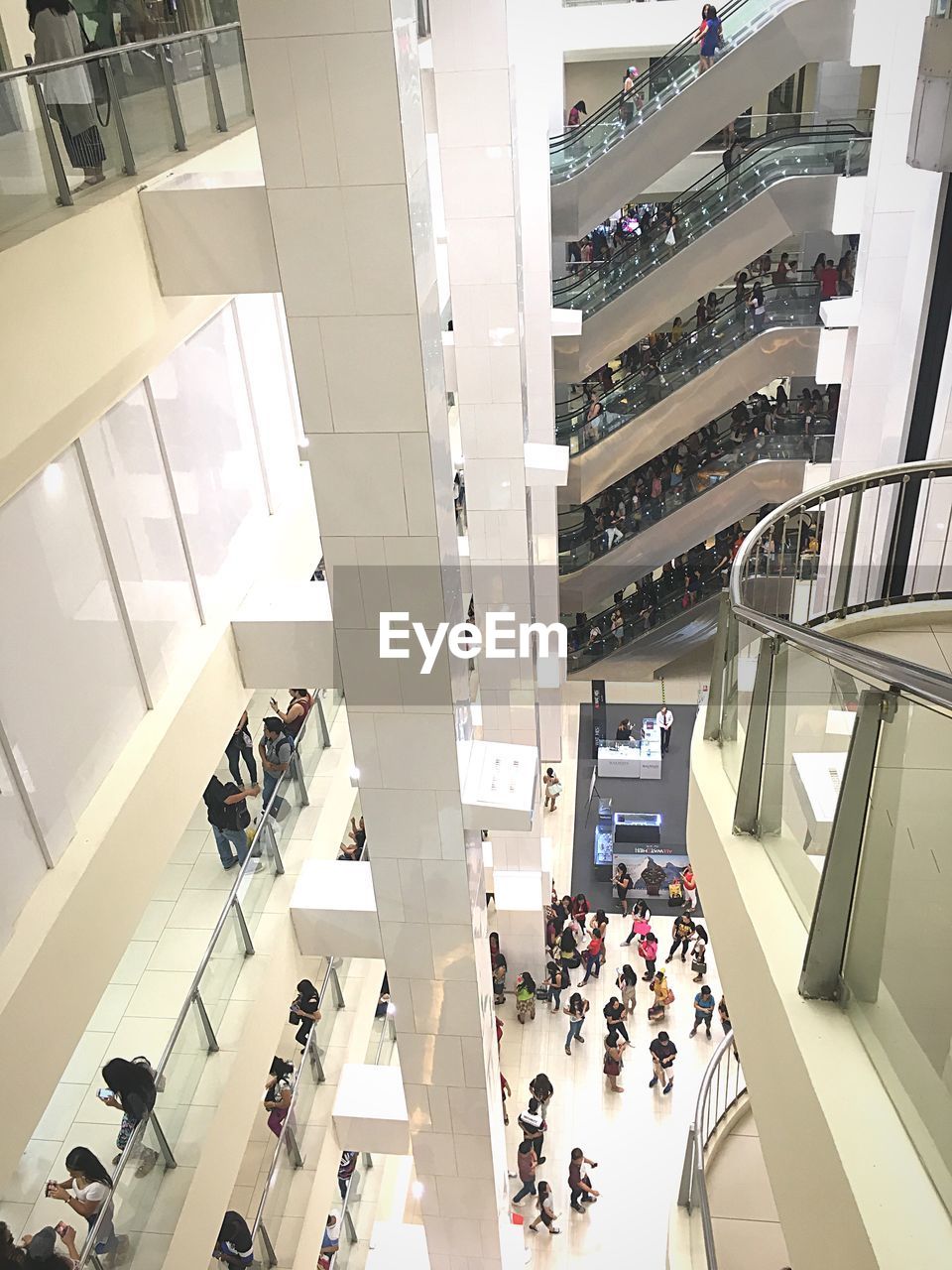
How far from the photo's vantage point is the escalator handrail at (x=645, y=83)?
12930 mm

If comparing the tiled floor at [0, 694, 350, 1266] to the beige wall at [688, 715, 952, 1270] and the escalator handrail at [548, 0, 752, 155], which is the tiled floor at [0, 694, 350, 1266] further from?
the escalator handrail at [548, 0, 752, 155]

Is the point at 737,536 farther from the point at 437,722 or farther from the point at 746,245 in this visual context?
the point at 437,722

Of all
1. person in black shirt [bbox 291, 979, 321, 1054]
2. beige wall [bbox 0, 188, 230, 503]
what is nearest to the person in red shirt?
beige wall [bbox 0, 188, 230, 503]

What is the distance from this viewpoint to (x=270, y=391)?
8836mm

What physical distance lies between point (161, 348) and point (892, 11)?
28.7 ft

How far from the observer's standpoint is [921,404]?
429 inches

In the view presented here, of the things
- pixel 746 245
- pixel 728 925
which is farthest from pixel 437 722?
pixel 746 245

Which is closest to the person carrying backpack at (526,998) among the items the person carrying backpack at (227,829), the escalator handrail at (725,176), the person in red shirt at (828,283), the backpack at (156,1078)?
the person carrying backpack at (227,829)

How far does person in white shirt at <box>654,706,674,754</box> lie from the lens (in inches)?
698

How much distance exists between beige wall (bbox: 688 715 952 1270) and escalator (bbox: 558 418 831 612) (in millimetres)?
13248

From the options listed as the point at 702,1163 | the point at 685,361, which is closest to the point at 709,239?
the point at 685,361

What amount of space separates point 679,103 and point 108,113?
1021 centimetres

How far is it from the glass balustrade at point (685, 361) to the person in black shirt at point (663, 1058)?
931cm

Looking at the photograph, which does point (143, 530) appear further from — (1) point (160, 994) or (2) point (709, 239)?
(2) point (709, 239)
